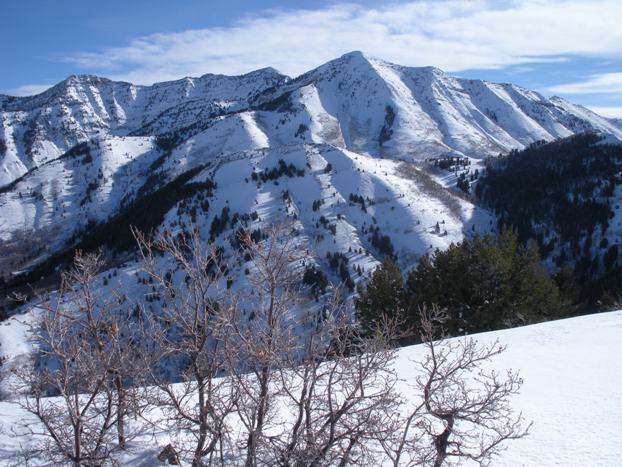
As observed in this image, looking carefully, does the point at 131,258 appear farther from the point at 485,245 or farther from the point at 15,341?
the point at 485,245

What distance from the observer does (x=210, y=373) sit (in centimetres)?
981

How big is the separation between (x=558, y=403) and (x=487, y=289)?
20883mm

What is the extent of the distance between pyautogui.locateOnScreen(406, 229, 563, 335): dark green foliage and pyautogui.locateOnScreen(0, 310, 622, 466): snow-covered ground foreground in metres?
9.59

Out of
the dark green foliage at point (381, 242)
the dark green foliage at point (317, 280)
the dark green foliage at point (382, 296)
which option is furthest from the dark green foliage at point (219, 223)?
the dark green foliage at point (382, 296)

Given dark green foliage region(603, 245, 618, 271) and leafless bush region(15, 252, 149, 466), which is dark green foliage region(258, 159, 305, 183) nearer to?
dark green foliage region(603, 245, 618, 271)

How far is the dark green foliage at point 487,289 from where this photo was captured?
32469 millimetres

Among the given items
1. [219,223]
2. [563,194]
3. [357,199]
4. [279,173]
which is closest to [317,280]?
[219,223]

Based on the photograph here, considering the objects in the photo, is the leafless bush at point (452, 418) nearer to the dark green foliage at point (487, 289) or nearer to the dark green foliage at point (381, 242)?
the dark green foliage at point (487, 289)

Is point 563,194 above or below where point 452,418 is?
above

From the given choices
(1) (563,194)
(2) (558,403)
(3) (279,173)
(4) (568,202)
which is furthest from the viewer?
(3) (279,173)

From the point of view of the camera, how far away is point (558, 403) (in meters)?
13.9

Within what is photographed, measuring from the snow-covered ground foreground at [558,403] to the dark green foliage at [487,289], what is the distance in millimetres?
9595

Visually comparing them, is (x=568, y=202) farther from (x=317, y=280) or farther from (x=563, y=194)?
(x=317, y=280)

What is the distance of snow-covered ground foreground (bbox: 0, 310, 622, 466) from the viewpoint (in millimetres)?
10906
